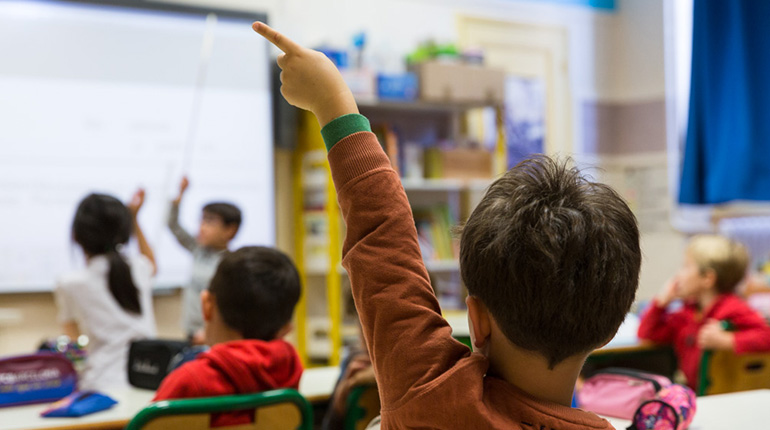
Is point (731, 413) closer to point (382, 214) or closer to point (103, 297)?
point (382, 214)

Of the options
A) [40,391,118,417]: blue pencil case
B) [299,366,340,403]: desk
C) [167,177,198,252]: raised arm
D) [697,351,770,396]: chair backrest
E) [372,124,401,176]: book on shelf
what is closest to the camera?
[40,391,118,417]: blue pencil case

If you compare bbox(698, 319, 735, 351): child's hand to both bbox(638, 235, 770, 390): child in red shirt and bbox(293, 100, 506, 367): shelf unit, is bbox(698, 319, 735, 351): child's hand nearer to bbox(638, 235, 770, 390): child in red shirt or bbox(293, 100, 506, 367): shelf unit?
bbox(638, 235, 770, 390): child in red shirt

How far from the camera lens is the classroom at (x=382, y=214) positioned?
0.77 meters

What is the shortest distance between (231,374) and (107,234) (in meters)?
1.35

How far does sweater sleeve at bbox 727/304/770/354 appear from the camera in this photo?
2.60 m

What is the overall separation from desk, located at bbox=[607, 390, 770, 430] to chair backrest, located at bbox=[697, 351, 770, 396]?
3.40 feet

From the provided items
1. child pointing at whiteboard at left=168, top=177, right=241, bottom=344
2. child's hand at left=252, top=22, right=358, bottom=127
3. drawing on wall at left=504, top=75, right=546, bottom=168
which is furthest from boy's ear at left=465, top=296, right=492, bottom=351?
drawing on wall at left=504, top=75, right=546, bottom=168

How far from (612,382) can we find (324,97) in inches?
41.2

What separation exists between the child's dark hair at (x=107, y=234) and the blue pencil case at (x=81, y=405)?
830 millimetres

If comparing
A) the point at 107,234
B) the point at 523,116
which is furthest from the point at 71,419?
the point at 523,116

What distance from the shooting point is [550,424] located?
29.5 inches

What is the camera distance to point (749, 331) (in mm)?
2668

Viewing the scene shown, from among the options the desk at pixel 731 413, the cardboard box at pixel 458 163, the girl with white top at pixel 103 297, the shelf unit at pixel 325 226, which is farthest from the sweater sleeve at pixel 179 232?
the desk at pixel 731 413

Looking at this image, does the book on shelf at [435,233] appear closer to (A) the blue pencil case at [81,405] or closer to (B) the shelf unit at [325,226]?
(B) the shelf unit at [325,226]
